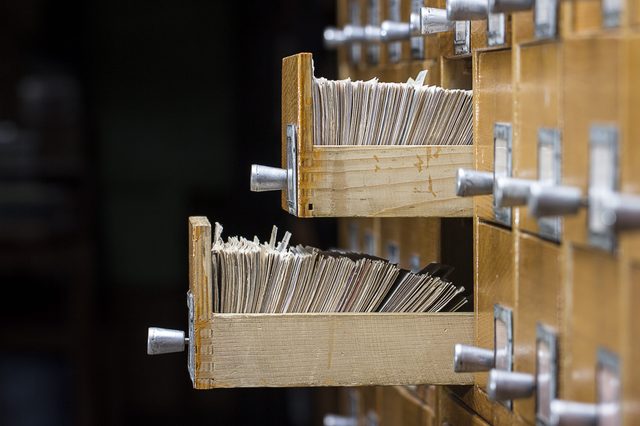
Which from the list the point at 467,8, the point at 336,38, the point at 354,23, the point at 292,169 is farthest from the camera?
the point at 354,23

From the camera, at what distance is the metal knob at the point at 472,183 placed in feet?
6.18

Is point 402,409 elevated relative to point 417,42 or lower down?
lower down

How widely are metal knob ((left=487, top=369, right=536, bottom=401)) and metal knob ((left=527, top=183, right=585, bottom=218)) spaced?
31cm

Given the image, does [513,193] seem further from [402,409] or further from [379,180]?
[402,409]

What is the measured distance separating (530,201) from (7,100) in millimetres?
3576

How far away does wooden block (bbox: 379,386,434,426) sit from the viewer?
2.64 m

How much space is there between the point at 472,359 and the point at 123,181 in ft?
10.7

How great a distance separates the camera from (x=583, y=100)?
1.60 metres

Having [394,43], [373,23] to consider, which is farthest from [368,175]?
[373,23]

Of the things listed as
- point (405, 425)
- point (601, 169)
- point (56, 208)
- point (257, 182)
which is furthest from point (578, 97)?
point (56, 208)

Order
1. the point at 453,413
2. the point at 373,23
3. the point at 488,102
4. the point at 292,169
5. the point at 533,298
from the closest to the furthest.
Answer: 1. the point at 533,298
2. the point at 488,102
3. the point at 292,169
4. the point at 453,413
5. the point at 373,23

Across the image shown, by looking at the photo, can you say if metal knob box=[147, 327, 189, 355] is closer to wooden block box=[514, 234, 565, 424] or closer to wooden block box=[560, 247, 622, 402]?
wooden block box=[514, 234, 565, 424]

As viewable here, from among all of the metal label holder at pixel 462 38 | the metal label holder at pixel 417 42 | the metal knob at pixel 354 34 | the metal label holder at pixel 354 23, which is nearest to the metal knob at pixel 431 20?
the metal label holder at pixel 462 38

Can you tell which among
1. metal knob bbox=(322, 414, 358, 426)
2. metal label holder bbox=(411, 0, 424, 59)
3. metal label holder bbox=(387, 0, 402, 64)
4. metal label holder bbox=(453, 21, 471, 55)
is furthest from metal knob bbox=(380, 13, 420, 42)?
metal knob bbox=(322, 414, 358, 426)
